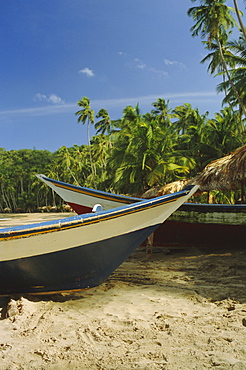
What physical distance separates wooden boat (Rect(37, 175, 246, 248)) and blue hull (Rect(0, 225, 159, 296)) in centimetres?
213

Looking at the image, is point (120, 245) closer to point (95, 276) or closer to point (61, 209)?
point (95, 276)

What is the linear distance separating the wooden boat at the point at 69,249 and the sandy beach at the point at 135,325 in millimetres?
269

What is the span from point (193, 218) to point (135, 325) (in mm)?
3693

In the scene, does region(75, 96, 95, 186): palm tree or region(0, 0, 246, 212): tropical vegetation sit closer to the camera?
region(0, 0, 246, 212): tropical vegetation

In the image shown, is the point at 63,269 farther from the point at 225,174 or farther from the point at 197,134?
the point at 197,134

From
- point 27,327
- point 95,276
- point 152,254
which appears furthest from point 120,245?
point 152,254

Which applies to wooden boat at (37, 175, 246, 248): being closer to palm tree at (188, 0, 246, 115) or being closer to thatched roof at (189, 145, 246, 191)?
thatched roof at (189, 145, 246, 191)

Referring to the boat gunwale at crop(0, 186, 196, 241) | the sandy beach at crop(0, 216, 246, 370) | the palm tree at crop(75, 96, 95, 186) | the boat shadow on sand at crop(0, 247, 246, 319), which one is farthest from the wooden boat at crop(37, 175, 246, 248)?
the palm tree at crop(75, 96, 95, 186)

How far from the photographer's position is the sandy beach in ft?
7.32

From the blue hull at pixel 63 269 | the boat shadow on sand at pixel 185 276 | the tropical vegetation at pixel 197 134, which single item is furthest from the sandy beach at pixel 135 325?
the tropical vegetation at pixel 197 134

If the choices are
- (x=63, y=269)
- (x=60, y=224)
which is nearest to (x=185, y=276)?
(x=63, y=269)

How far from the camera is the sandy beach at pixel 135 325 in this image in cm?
223

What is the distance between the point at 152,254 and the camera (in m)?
6.35

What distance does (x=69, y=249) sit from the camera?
3441 mm
